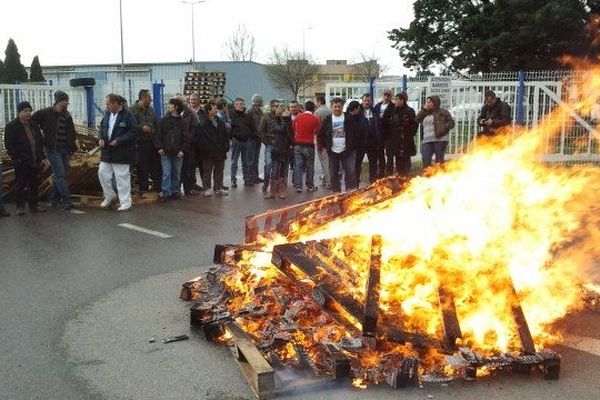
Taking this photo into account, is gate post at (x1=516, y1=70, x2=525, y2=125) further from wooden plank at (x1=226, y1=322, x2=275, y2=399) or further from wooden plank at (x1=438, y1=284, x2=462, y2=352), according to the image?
wooden plank at (x1=226, y1=322, x2=275, y2=399)

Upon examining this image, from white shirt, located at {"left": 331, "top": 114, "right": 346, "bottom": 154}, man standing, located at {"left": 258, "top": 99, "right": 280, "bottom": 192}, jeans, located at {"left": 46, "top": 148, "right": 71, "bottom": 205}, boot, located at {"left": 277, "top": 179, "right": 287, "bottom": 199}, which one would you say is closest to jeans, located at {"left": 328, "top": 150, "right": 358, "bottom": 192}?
white shirt, located at {"left": 331, "top": 114, "right": 346, "bottom": 154}

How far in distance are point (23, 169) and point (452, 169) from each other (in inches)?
303

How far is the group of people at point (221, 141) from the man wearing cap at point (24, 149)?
0.02 metres

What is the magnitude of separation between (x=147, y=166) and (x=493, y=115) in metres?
7.08

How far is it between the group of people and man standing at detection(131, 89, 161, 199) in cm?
2

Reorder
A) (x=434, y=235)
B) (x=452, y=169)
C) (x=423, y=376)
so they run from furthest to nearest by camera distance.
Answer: (x=452, y=169) → (x=434, y=235) → (x=423, y=376)

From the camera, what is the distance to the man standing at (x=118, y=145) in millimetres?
11203

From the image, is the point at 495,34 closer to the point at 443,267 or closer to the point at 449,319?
the point at 443,267

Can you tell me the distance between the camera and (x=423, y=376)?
4480mm

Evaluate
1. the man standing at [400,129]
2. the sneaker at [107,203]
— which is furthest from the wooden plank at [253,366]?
the man standing at [400,129]

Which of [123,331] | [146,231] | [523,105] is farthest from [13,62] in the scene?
[123,331]

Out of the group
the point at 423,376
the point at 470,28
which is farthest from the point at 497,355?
the point at 470,28

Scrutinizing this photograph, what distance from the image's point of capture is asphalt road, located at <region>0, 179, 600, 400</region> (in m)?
4.36

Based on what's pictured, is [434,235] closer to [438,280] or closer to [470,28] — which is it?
[438,280]
